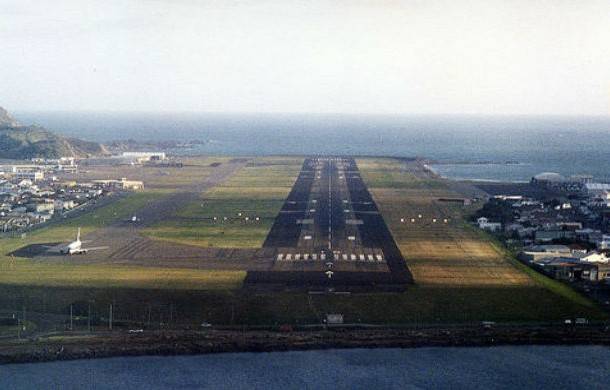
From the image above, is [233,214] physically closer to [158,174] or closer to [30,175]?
[158,174]

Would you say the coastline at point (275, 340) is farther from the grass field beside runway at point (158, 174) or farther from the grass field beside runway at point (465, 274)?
the grass field beside runway at point (158, 174)

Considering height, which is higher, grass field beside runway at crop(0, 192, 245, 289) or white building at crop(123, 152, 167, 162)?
white building at crop(123, 152, 167, 162)

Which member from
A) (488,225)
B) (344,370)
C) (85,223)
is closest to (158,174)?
(85,223)

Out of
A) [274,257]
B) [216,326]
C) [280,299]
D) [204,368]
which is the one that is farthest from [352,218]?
[204,368]

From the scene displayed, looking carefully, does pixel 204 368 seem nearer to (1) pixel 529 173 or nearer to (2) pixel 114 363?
(2) pixel 114 363

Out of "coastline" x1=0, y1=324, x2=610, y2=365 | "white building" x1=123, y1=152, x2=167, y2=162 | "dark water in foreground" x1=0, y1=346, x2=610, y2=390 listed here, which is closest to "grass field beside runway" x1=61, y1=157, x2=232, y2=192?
"white building" x1=123, y1=152, x2=167, y2=162

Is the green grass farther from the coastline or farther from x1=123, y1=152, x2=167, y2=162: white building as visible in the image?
x1=123, y1=152, x2=167, y2=162: white building

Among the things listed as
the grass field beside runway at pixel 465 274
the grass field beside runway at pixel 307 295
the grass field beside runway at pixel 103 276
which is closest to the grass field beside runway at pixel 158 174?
the grass field beside runway at pixel 465 274
